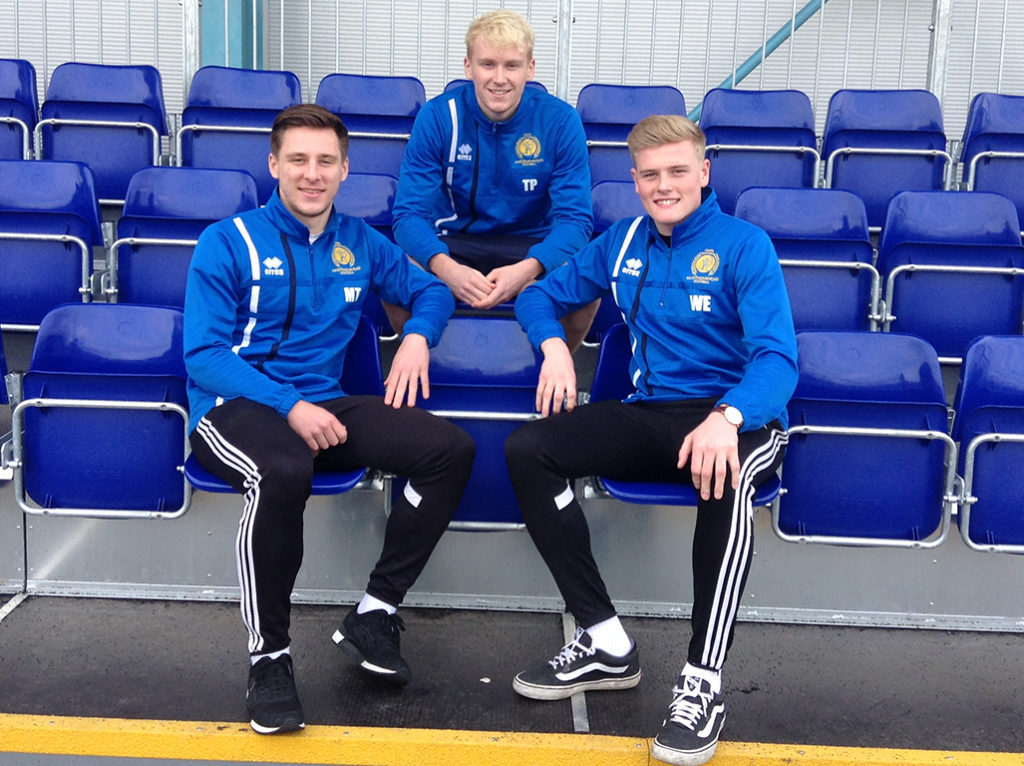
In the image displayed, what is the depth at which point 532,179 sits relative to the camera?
3.00 metres

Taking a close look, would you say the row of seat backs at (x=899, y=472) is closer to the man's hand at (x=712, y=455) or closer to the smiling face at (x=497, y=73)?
the man's hand at (x=712, y=455)

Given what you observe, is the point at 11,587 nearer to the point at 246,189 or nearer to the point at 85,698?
the point at 85,698

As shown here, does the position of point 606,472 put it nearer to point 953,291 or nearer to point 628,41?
point 953,291

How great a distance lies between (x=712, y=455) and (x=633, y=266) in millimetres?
567

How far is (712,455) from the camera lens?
6.51ft

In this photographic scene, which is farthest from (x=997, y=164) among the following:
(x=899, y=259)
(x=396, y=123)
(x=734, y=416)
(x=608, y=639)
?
(x=608, y=639)

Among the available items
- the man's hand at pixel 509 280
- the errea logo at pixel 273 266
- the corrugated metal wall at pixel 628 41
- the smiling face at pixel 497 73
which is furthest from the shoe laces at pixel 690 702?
the corrugated metal wall at pixel 628 41

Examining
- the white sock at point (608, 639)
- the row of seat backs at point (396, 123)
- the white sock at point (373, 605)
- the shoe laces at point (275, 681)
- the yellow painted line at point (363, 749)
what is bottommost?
the yellow painted line at point (363, 749)

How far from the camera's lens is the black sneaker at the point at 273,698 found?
194 centimetres

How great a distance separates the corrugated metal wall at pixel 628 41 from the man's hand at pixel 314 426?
4078mm

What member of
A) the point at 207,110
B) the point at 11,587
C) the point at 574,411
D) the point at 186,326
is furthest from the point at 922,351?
the point at 207,110

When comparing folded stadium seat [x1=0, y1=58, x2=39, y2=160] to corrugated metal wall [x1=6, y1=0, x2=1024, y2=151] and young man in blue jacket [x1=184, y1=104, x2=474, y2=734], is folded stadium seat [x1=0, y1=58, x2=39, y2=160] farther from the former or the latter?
young man in blue jacket [x1=184, y1=104, x2=474, y2=734]

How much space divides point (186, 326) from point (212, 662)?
0.74m

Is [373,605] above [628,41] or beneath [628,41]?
beneath
